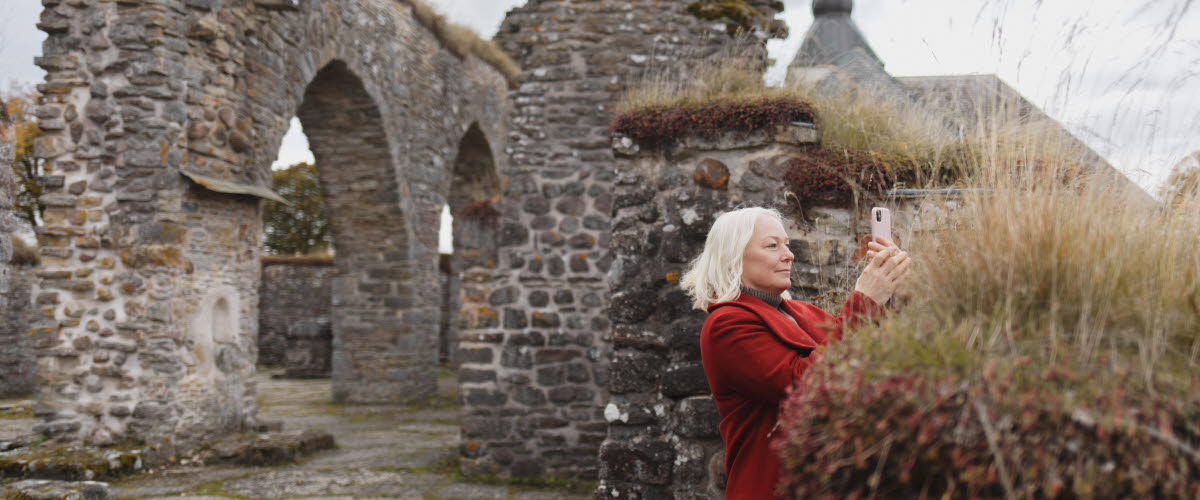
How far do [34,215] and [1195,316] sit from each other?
22351 millimetres

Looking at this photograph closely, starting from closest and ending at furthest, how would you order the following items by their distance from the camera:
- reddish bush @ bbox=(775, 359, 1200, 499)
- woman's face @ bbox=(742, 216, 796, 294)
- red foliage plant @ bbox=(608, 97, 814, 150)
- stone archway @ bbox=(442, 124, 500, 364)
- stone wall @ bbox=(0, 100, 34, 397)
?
reddish bush @ bbox=(775, 359, 1200, 499) < woman's face @ bbox=(742, 216, 796, 294) < red foliage plant @ bbox=(608, 97, 814, 150) < stone archway @ bbox=(442, 124, 500, 364) < stone wall @ bbox=(0, 100, 34, 397)

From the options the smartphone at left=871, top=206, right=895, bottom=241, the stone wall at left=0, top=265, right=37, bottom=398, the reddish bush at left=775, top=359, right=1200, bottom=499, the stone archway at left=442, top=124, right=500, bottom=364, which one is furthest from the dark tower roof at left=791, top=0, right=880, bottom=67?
the stone wall at left=0, top=265, right=37, bottom=398

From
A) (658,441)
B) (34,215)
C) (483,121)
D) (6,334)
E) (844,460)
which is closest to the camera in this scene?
(844,460)

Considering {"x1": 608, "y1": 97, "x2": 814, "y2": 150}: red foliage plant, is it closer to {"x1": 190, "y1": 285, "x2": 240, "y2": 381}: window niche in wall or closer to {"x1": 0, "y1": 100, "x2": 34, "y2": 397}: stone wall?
{"x1": 190, "y1": 285, "x2": 240, "y2": 381}: window niche in wall

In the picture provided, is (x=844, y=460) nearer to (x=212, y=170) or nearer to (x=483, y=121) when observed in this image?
(x=212, y=170)

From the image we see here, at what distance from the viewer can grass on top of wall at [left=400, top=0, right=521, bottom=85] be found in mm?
11472

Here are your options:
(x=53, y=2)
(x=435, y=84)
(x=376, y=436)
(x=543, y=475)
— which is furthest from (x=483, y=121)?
(x=543, y=475)

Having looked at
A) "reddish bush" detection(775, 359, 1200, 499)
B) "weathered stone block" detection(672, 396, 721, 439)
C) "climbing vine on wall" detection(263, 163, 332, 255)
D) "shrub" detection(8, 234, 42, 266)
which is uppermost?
"climbing vine on wall" detection(263, 163, 332, 255)

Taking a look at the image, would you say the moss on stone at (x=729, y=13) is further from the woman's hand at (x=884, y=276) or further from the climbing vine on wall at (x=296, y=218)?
the climbing vine on wall at (x=296, y=218)

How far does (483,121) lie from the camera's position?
527 inches

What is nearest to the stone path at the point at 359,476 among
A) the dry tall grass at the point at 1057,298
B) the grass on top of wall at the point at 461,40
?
the dry tall grass at the point at 1057,298

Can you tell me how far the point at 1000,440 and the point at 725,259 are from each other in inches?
38.1

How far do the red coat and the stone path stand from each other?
407cm

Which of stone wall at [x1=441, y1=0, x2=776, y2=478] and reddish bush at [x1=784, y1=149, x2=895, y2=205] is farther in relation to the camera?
stone wall at [x1=441, y1=0, x2=776, y2=478]
